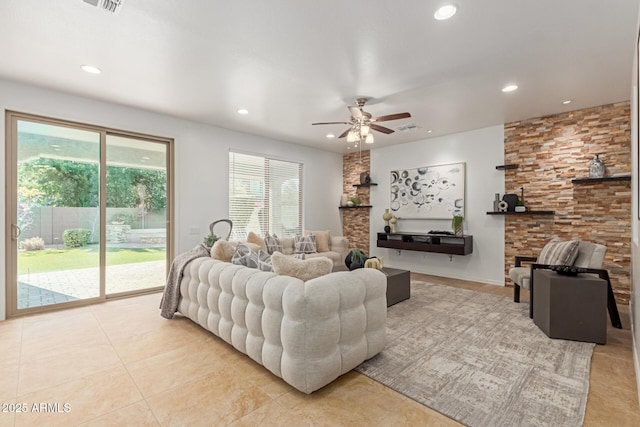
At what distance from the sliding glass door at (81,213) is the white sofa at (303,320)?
8.28 ft

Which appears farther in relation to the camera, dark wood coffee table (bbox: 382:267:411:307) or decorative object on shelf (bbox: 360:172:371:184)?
decorative object on shelf (bbox: 360:172:371:184)

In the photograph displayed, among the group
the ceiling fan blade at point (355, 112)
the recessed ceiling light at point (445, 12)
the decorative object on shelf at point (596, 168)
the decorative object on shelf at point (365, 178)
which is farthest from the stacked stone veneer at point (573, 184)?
the recessed ceiling light at point (445, 12)

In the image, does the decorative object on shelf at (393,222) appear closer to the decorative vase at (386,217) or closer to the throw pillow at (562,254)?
the decorative vase at (386,217)

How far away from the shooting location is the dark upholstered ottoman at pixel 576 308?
107 inches

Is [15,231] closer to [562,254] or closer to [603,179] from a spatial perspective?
[562,254]

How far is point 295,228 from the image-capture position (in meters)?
6.57

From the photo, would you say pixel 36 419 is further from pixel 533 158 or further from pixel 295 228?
pixel 533 158

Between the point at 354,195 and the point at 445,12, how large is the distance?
5.24 m

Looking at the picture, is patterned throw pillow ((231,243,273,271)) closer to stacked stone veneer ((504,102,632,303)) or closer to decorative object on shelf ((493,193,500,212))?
decorative object on shelf ((493,193,500,212))

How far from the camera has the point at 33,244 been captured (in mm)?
3613

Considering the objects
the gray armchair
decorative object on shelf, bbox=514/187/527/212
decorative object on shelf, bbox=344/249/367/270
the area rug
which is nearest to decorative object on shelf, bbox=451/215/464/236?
decorative object on shelf, bbox=514/187/527/212

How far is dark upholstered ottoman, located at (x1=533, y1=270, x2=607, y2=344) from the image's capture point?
2727mm

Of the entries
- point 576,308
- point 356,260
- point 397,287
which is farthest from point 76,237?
point 576,308

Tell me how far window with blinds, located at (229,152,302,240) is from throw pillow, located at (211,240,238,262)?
2.38 meters
